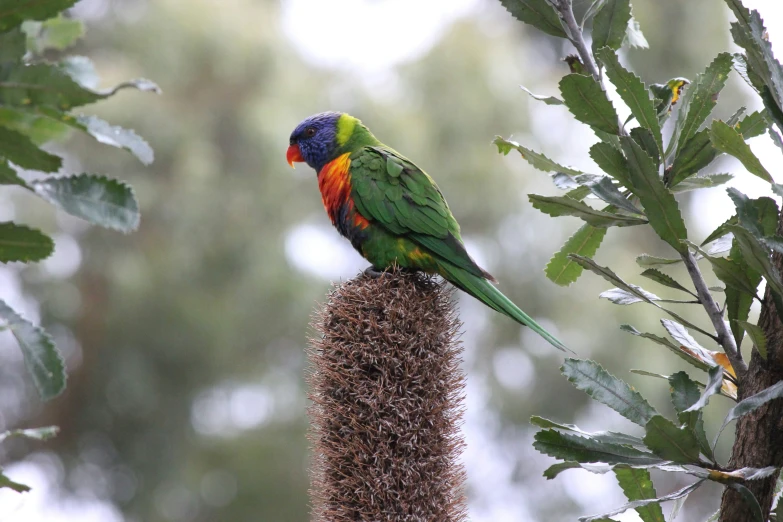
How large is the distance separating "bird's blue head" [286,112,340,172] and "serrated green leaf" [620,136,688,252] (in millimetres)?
2058

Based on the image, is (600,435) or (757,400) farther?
(600,435)

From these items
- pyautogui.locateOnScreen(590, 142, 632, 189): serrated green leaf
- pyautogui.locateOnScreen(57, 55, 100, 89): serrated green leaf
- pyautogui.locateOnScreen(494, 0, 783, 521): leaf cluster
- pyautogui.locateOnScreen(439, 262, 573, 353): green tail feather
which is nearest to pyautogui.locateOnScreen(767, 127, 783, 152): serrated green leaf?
pyautogui.locateOnScreen(494, 0, 783, 521): leaf cluster

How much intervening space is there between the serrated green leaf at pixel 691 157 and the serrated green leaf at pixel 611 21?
27cm

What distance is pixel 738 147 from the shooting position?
4.01 feet

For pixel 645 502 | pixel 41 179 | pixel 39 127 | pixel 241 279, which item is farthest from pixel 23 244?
pixel 241 279

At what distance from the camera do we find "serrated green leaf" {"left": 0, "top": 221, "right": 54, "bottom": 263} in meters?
1.10

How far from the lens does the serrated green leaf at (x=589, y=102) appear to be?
1.34m

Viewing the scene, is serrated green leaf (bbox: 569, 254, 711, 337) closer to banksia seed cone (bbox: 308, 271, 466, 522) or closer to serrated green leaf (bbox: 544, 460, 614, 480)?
serrated green leaf (bbox: 544, 460, 614, 480)

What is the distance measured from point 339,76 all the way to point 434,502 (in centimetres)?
571

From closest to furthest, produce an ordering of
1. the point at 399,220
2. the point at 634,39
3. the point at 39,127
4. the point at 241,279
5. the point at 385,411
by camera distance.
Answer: the point at 39,127 → the point at 634,39 → the point at 385,411 → the point at 399,220 → the point at 241,279

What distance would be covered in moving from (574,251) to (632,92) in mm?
493

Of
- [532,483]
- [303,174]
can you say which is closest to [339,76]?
[303,174]

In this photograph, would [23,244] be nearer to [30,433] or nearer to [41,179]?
[41,179]

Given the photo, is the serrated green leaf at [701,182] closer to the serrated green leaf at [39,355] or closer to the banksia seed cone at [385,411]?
the banksia seed cone at [385,411]
